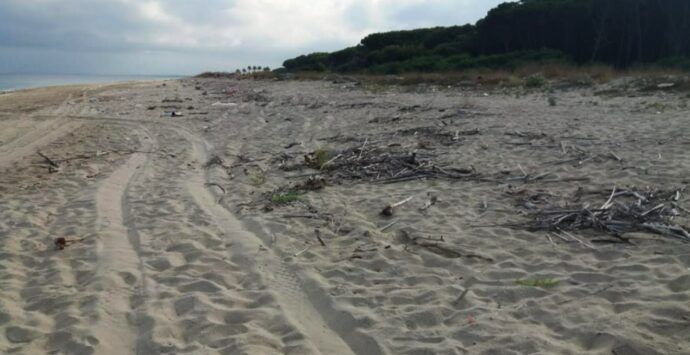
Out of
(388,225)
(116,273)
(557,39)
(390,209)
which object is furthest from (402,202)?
(557,39)

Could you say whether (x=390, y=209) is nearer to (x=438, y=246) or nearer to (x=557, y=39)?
(x=438, y=246)

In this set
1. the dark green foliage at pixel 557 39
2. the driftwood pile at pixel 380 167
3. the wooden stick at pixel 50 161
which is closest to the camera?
the driftwood pile at pixel 380 167

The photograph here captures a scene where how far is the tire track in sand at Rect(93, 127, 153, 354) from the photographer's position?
3.24m

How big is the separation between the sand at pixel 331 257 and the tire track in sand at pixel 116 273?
17 mm

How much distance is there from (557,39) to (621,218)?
32703 millimetres

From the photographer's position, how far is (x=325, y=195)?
615 centimetres

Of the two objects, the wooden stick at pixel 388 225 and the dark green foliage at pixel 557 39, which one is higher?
the dark green foliage at pixel 557 39

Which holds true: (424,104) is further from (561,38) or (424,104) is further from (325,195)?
(561,38)

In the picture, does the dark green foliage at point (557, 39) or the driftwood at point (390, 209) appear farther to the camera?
the dark green foliage at point (557, 39)

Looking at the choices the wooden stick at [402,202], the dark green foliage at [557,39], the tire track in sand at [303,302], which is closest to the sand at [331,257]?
the tire track in sand at [303,302]

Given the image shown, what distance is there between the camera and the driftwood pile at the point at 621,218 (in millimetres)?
4387

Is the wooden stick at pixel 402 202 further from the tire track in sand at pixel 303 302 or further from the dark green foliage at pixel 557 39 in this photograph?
the dark green foliage at pixel 557 39

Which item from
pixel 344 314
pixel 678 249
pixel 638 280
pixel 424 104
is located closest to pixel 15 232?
A: pixel 344 314

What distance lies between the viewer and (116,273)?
164 inches
